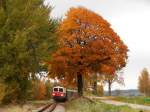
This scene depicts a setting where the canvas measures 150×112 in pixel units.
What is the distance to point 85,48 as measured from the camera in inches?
2633

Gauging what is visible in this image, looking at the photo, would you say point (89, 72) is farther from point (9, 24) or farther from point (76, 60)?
point (9, 24)

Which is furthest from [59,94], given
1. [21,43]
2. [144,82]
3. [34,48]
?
[144,82]

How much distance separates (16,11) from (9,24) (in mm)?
1171

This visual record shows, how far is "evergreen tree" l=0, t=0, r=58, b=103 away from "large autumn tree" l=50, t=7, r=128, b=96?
1773cm

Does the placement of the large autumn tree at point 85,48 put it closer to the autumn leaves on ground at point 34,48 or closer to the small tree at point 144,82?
the autumn leaves on ground at point 34,48

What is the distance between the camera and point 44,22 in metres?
46.8

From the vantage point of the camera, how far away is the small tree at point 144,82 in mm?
166375

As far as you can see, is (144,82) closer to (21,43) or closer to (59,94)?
(59,94)

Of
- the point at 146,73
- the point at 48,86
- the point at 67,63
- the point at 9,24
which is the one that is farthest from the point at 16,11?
the point at 146,73

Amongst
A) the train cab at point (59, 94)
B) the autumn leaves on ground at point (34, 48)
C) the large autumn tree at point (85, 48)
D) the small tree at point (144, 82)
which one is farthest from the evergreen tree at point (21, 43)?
the small tree at point (144, 82)

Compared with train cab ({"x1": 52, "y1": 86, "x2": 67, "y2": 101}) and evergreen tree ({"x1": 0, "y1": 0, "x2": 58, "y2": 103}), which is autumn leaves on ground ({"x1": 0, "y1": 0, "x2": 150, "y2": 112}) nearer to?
evergreen tree ({"x1": 0, "y1": 0, "x2": 58, "y2": 103})

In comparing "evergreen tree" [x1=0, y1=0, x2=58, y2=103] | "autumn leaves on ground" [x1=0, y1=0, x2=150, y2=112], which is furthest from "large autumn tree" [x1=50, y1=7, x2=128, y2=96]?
"evergreen tree" [x1=0, y1=0, x2=58, y2=103]

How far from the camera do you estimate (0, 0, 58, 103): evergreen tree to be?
43.6 metres

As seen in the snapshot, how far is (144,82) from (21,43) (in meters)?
129
